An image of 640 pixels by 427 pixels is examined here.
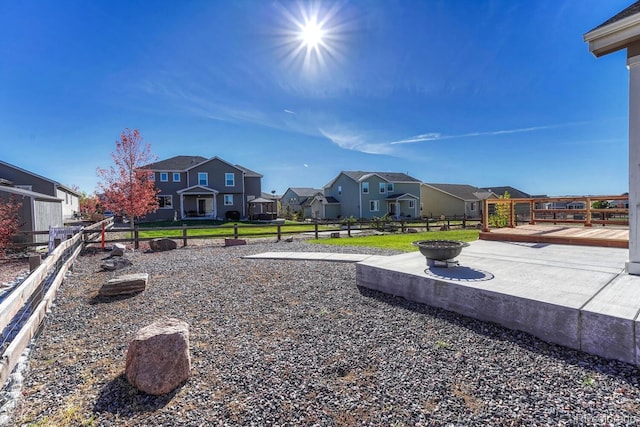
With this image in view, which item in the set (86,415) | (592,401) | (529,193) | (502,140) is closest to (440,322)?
(592,401)

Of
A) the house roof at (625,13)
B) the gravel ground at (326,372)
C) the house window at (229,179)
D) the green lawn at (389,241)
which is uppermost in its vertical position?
the house window at (229,179)

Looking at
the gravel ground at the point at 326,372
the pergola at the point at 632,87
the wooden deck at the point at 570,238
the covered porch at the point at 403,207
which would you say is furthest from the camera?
the covered porch at the point at 403,207

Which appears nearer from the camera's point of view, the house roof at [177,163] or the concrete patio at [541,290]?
the concrete patio at [541,290]

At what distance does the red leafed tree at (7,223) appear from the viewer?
391 inches

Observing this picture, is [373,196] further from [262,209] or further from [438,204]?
[262,209]

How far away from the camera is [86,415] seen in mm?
2193

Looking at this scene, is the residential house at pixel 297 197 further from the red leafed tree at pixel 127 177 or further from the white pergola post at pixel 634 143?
the white pergola post at pixel 634 143

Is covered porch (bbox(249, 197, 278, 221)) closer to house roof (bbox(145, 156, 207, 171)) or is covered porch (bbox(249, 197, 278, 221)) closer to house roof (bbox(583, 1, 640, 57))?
house roof (bbox(145, 156, 207, 171))

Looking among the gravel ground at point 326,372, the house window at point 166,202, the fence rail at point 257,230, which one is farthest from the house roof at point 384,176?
the gravel ground at point 326,372

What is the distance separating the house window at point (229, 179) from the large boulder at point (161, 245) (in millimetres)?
19962

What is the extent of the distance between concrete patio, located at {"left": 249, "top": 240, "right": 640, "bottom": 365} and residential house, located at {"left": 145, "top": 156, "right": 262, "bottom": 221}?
26878 millimetres

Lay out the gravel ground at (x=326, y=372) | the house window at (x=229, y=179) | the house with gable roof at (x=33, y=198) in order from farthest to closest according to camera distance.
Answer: the house window at (x=229, y=179)
the house with gable roof at (x=33, y=198)
the gravel ground at (x=326, y=372)

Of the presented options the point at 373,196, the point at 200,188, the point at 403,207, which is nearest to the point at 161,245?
the point at 200,188

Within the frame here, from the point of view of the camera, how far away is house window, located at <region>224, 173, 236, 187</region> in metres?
30.7
